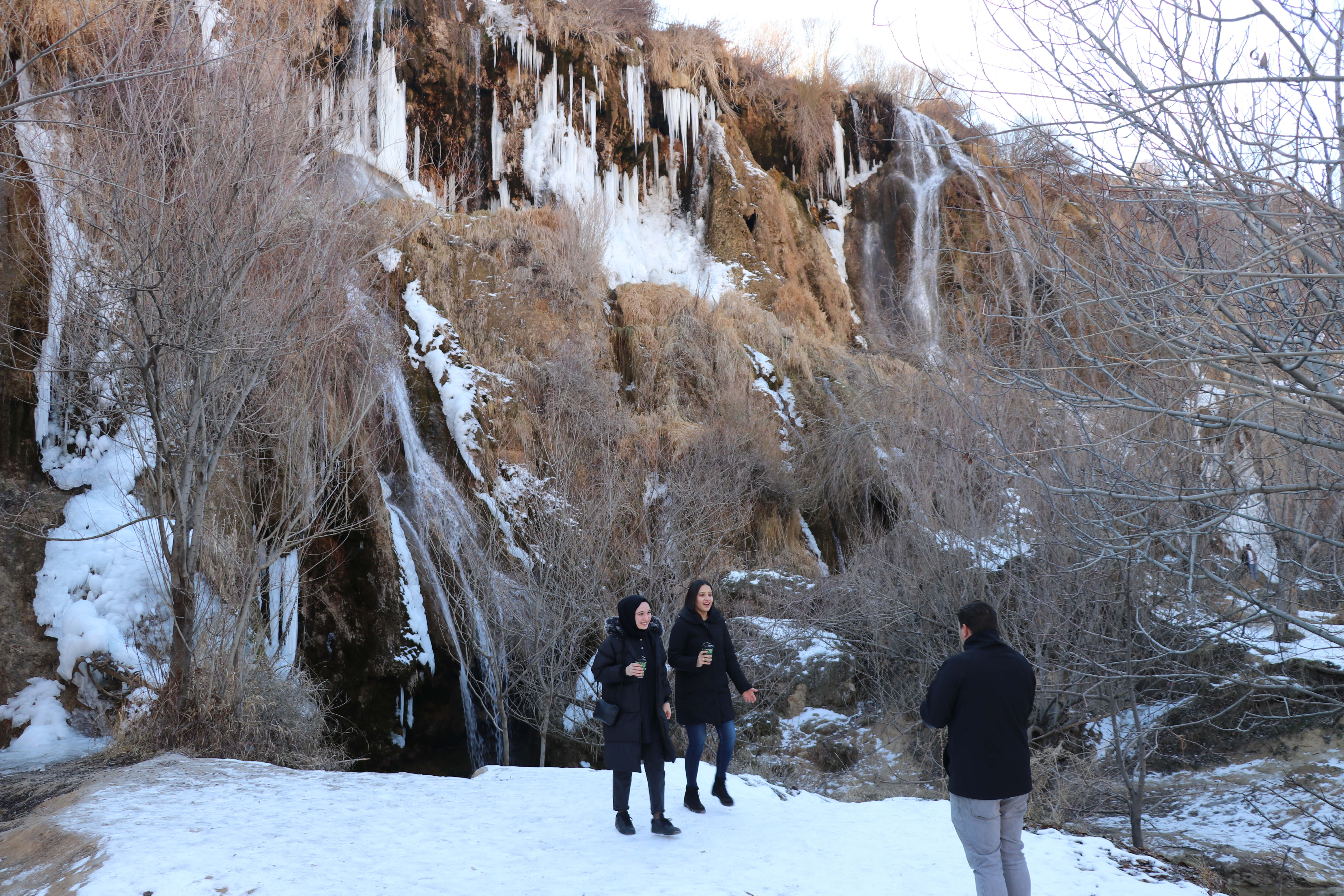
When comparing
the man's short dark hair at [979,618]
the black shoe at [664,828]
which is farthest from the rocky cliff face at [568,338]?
the black shoe at [664,828]

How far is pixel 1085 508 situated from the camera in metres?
9.80

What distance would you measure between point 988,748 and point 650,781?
2.31 metres

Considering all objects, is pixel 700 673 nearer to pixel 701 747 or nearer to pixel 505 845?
pixel 701 747

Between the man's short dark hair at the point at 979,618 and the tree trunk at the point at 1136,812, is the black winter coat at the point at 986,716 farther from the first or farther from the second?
the tree trunk at the point at 1136,812

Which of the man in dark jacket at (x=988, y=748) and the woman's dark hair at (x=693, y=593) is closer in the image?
the man in dark jacket at (x=988, y=748)

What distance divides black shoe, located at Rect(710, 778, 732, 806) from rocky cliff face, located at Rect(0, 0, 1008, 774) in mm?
4131

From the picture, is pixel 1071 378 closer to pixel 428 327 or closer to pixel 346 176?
pixel 428 327

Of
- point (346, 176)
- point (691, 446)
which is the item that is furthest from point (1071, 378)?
point (346, 176)

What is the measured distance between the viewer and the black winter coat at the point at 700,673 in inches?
222

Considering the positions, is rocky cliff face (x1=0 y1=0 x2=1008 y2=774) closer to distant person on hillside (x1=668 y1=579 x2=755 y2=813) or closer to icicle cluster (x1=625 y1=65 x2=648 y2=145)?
icicle cluster (x1=625 y1=65 x2=648 y2=145)

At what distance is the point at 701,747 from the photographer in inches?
229

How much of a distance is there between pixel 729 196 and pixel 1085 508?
15923 millimetres

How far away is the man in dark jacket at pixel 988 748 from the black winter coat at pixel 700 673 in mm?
1853

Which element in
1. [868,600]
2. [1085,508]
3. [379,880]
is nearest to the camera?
[379,880]
